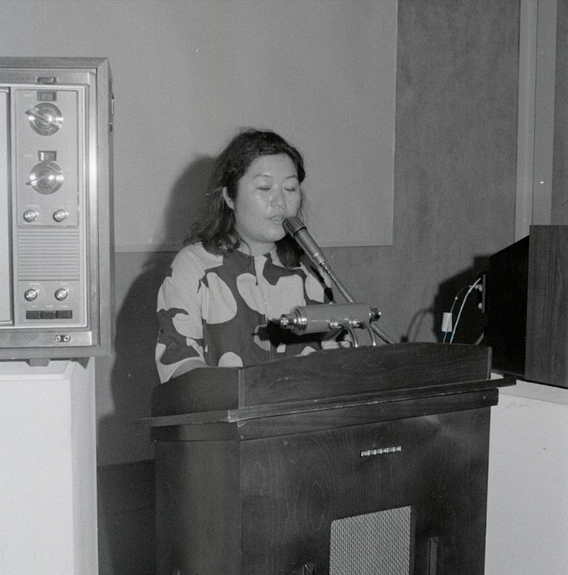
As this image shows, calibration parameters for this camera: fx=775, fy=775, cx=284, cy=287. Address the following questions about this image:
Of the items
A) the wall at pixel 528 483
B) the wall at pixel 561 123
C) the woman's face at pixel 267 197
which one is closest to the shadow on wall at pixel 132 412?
the woman's face at pixel 267 197

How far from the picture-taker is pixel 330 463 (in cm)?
119

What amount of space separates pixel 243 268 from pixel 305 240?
1.00ft

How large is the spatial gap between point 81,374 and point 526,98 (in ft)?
7.94

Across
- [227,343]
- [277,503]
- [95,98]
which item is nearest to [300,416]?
[277,503]

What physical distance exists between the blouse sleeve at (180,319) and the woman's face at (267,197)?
16 centimetres

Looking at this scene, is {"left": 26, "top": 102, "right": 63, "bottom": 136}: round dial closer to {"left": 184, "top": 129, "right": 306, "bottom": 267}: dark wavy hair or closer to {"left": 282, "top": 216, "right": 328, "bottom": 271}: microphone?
{"left": 282, "top": 216, "right": 328, "bottom": 271}: microphone

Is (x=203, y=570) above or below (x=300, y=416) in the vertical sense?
below

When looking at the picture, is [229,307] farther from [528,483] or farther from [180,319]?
[528,483]

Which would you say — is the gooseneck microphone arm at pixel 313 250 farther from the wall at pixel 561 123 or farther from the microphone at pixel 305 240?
the wall at pixel 561 123

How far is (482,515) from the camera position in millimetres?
1369

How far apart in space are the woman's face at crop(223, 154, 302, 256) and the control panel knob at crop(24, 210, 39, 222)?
29.5 inches

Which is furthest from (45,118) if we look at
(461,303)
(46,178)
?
(461,303)

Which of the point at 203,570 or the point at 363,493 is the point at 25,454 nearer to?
the point at 203,570

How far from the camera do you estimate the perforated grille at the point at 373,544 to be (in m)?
1.22
